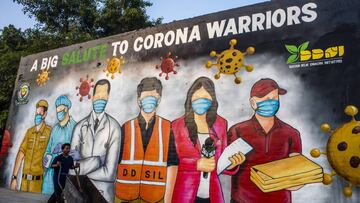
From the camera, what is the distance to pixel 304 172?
761 cm

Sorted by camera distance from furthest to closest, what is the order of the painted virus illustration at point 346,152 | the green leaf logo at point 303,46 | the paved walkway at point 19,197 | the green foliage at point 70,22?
the green foliage at point 70,22
the paved walkway at point 19,197
the green leaf logo at point 303,46
the painted virus illustration at point 346,152

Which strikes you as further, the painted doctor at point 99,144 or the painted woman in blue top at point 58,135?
the painted woman in blue top at point 58,135

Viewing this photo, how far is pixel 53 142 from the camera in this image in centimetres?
1274

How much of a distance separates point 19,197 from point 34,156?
6.88ft

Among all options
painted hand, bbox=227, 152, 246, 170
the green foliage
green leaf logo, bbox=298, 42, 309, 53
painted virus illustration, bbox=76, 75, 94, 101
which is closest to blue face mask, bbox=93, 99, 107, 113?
painted virus illustration, bbox=76, 75, 94, 101

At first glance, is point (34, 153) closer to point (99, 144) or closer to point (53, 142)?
point (53, 142)

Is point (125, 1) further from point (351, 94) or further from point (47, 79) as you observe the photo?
point (351, 94)

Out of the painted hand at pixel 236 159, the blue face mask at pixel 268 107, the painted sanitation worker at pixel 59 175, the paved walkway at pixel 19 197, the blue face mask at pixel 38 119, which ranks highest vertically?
the blue face mask at pixel 38 119

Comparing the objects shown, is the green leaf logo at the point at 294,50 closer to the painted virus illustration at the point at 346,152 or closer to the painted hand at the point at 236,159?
the painted virus illustration at the point at 346,152

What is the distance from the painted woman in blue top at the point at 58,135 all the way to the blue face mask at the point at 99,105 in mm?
1086

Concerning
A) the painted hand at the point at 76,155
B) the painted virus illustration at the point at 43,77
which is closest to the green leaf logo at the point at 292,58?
the painted hand at the point at 76,155

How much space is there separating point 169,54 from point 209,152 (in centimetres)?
311

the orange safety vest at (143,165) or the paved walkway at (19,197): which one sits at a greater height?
the orange safety vest at (143,165)

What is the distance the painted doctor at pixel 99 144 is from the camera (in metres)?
10.8
